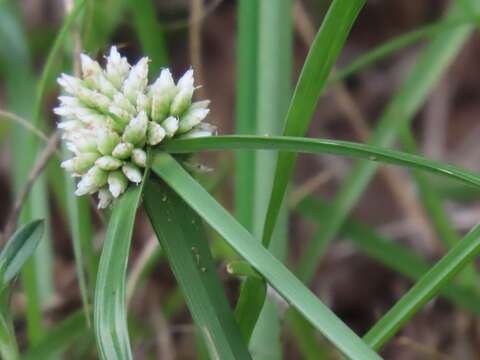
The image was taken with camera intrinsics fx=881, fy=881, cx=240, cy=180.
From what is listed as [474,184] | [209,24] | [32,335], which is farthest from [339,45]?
[209,24]

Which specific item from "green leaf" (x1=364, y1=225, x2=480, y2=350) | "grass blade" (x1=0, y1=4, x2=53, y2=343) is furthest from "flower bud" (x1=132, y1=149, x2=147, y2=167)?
"grass blade" (x1=0, y1=4, x2=53, y2=343)

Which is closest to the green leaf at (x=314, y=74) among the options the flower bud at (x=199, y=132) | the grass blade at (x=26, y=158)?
the flower bud at (x=199, y=132)

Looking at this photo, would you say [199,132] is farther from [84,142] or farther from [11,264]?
[11,264]

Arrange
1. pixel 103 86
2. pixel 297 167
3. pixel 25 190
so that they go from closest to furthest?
pixel 103 86 → pixel 25 190 → pixel 297 167

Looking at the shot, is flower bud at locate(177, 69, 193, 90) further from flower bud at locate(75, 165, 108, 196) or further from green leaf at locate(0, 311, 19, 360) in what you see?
green leaf at locate(0, 311, 19, 360)

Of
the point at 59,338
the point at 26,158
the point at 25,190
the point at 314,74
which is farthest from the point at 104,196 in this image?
the point at 26,158

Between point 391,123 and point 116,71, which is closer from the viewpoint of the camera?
A: point 116,71

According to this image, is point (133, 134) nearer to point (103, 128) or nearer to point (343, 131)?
point (103, 128)
